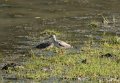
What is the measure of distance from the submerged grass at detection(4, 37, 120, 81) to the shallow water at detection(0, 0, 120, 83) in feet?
4.08

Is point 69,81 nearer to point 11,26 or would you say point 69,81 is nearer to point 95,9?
point 11,26

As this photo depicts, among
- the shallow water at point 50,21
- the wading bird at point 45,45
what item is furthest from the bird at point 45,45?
the shallow water at point 50,21

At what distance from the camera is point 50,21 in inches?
922

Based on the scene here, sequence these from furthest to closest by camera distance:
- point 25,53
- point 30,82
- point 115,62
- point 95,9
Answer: point 95,9, point 25,53, point 115,62, point 30,82

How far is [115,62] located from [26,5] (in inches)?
618

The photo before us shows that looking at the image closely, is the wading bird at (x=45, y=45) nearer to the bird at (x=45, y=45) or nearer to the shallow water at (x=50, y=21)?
the bird at (x=45, y=45)

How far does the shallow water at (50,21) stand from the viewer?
59.8 ft

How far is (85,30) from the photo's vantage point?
2083cm

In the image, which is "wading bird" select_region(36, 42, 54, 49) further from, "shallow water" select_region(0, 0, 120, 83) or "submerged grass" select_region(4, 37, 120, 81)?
"submerged grass" select_region(4, 37, 120, 81)

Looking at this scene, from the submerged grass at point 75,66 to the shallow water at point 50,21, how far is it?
4.08ft

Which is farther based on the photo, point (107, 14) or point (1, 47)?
point (107, 14)

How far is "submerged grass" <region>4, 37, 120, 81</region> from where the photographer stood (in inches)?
507

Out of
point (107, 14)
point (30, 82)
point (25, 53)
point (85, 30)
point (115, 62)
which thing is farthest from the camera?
point (107, 14)

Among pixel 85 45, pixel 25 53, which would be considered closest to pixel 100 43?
pixel 85 45
